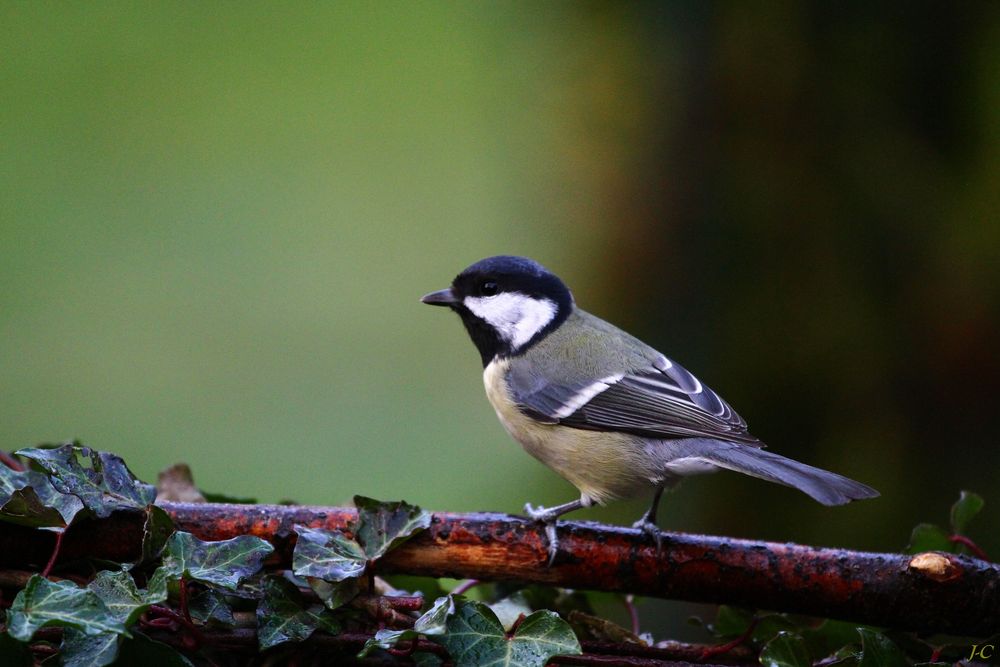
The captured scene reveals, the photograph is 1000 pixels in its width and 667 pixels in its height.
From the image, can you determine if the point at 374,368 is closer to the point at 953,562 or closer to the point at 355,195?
the point at 355,195

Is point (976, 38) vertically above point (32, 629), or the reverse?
point (976, 38)

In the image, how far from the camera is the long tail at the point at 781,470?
1.30m

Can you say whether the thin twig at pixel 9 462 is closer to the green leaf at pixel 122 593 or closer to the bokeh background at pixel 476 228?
the green leaf at pixel 122 593

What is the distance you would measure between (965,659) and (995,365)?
1.05 meters

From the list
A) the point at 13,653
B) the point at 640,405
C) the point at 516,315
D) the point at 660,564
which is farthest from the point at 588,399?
the point at 13,653

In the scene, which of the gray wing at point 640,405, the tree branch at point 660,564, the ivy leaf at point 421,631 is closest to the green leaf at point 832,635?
the tree branch at point 660,564

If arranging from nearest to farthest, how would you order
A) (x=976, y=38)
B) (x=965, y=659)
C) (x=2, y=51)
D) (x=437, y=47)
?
(x=965, y=659), (x=976, y=38), (x=2, y=51), (x=437, y=47)

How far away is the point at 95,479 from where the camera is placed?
1.14m

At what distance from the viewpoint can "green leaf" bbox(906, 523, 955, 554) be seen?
1.35 metres

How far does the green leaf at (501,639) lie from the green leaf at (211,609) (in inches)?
9.6

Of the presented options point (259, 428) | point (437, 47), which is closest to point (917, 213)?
point (259, 428)

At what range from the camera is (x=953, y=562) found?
3.90 ft

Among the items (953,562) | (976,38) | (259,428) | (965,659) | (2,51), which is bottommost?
(259,428)

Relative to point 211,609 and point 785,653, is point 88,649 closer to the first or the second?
point 211,609
